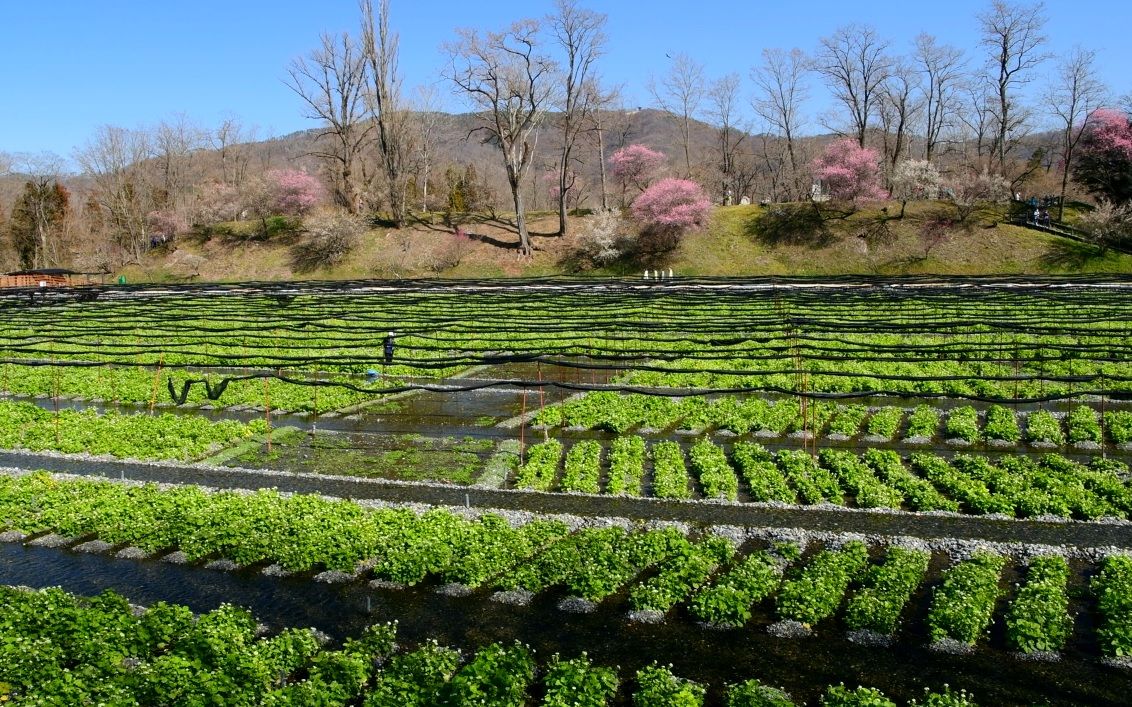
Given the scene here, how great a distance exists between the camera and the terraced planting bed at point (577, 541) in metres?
8.80

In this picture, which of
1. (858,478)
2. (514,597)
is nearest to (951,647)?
(514,597)

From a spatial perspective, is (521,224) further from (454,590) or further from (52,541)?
(454,590)

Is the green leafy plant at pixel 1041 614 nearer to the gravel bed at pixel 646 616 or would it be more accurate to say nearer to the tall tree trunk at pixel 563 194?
the gravel bed at pixel 646 616

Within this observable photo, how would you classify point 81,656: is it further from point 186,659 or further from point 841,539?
point 841,539

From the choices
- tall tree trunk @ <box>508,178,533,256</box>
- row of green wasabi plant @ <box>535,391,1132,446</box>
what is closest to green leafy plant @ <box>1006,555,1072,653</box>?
row of green wasabi plant @ <box>535,391,1132,446</box>

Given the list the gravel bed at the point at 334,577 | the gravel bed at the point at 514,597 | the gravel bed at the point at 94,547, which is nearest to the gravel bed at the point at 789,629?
the gravel bed at the point at 514,597

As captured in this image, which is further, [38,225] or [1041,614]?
[38,225]

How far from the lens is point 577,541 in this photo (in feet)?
40.0

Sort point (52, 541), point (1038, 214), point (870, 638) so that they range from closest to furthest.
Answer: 1. point (870, 638)
2. point (52, 541)
3. point (1038, 214)

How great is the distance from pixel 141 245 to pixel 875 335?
8241 centimetres

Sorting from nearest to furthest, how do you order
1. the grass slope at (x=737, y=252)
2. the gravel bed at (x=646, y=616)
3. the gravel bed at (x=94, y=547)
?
the gravel bed at (x=646, y=616)
the gravel bed at (x=94, y=547)
the grass slope at (x=737, y=252)

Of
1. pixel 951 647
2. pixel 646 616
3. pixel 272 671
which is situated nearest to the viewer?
pixel 272 671

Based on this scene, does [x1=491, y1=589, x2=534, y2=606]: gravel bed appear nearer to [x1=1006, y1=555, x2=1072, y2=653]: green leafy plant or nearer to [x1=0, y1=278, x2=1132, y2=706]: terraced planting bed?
[x1=0, y1=278, x2=1132, y2=706]: terraced planting bed

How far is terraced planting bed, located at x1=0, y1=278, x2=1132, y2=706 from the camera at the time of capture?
8.80m
